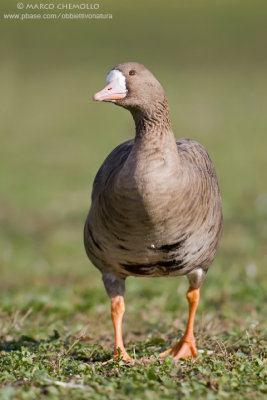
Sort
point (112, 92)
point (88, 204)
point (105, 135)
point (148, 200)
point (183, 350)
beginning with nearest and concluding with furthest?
1. point (148, 200)
2. point (112, 92)
3. point (183, 350)
4. point (88, 204)
5. point (105, 135)

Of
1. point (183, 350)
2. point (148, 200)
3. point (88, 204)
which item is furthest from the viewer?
point (88, 204)

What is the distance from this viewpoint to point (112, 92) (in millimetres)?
4668

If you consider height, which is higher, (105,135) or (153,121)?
(105,135)

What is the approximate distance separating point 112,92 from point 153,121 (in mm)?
352

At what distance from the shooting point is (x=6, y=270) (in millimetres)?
9320

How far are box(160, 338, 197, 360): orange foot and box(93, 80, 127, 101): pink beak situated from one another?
2014mm

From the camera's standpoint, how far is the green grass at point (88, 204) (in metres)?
4.57

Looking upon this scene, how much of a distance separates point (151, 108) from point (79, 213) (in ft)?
25.1

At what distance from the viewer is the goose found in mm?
4605

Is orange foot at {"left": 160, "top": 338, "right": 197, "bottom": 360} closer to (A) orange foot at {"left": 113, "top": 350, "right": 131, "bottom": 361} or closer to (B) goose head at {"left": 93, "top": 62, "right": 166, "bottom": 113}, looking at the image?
(A) orange foot at {"left": 113, "top": 350, "right": 131, "bottom": 361}

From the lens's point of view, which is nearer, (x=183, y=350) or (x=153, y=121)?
(x=153, y=121)

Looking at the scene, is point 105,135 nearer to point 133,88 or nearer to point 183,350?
point 183,350

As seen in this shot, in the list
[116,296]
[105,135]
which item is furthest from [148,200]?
[105,135]

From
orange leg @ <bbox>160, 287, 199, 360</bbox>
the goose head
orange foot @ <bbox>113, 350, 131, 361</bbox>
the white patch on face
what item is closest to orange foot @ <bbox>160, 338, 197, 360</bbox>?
orange leg @ <bbox>160, 287, 199, 360</bbox>
